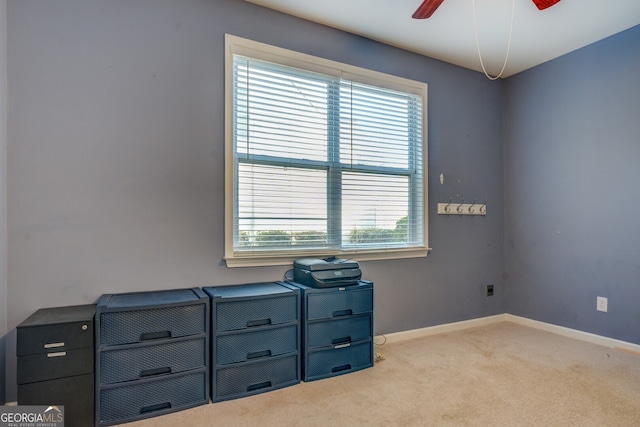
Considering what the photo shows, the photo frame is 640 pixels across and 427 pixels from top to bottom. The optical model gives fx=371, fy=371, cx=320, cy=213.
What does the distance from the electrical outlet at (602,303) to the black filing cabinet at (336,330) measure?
2086mm

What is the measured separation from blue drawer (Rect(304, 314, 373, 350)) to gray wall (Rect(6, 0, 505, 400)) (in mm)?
522

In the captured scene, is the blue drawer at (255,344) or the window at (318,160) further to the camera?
the window at (318,160)

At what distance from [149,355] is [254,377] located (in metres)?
0.62

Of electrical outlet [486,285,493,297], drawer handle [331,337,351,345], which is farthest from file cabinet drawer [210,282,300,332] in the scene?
electrical outlet [486,285,493,297]

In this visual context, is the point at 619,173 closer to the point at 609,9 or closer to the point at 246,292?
the point at 609,9

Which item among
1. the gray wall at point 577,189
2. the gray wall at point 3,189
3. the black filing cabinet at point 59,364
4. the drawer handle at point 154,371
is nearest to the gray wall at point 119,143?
the gray wall at point 3,189

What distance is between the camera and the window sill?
256 cm

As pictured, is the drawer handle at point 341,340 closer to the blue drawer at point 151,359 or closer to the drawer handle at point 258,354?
the drawer handle at point 258,354

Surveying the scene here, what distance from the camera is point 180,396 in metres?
2.04

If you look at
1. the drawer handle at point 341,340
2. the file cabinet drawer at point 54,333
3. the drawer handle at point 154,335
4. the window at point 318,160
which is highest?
the window at point 318,160

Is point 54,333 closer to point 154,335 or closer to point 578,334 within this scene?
point 154,335

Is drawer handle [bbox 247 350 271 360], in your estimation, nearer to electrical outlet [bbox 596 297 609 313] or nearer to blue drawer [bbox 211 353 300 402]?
blue drawer [bbox 211 353 300 402]

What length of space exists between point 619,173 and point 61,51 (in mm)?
4090

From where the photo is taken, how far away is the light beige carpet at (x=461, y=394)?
196cm
